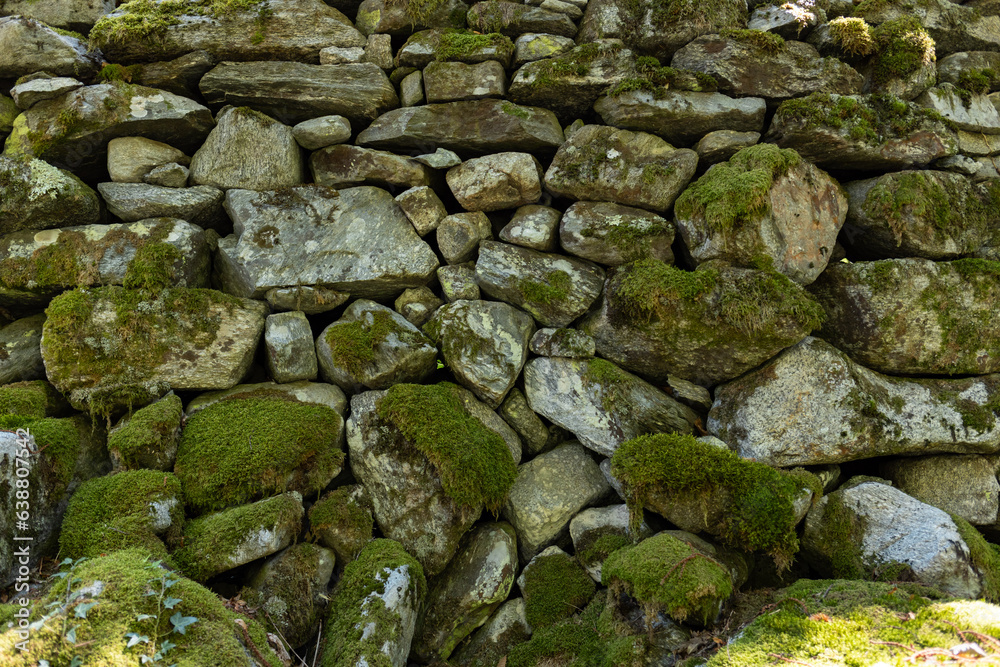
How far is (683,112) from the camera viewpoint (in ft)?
17.7

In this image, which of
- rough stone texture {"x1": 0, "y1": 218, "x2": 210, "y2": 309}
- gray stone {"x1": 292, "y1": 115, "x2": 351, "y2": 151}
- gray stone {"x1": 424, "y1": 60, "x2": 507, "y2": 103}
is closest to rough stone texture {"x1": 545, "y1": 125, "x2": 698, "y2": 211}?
gray stone {"x1": 424, "y1": 60, "x2": 507, "y2": 103}

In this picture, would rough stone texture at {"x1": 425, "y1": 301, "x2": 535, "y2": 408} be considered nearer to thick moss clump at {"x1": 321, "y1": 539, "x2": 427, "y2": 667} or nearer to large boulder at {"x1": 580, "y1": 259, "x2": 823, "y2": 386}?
large boulder at {"x1": 580, "y1": 259, "x2": 823, "y2": 386}

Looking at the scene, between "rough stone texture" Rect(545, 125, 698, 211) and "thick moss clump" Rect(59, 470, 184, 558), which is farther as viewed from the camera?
"rough stone texture" Rect(545, 125, 698, 211)

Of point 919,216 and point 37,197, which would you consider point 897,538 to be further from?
point 37,197

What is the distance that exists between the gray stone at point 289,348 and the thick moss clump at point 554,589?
8.56ft

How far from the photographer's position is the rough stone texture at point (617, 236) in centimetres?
523

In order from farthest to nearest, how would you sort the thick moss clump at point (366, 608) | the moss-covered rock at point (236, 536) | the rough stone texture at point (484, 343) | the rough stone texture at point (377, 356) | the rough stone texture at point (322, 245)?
the rough stone texture at point (322, 245) < the rough stone texture at point (484, 343) < the rough stone texture at point (377, 356) < the moss-covered rock at point (236, 536) < the thick moss clump at point (366, 608)

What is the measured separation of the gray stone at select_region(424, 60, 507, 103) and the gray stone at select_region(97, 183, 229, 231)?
2405 millimetres

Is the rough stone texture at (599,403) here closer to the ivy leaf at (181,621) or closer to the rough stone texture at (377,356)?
the rough stone texture at (377,356)

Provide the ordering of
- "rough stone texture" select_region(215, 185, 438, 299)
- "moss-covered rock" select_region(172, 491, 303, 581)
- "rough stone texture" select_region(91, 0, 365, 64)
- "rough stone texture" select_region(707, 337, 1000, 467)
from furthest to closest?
"rough stone texture" select_region(91, 0, 365, 64) < "rough stone texture" select_region(215, 185, 438, 299) < "rough stone texture" select_region(707, 337, 1000, 467) < "moss-covered rock" select_region(172, 491, 303, 581)

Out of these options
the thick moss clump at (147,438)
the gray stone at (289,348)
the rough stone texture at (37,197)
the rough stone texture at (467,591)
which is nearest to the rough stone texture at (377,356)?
the gray stone at (289,348)

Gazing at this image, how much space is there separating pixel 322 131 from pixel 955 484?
6.74 meters

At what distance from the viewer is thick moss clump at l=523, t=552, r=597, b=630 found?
13.9 feet

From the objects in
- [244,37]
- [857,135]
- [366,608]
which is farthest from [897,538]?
[244,37]
